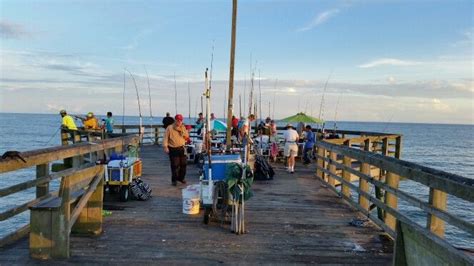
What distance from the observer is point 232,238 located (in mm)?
5766

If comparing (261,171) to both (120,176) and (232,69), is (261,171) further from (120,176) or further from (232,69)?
(120,176)

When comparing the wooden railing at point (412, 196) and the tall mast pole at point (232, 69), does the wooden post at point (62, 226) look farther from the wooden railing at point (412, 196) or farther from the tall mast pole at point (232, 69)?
the tall mast pole at point (232, 69)

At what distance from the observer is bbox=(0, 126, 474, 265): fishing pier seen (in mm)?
4415

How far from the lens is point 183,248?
17.4 feet

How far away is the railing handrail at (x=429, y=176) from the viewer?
3840 mm

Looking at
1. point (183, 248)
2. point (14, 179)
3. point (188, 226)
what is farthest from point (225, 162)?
point (14, 179)

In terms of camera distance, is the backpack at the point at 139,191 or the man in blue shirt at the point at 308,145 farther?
the man in blue shirt at the point at 308,145

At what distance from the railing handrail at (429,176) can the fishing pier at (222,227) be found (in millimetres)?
12

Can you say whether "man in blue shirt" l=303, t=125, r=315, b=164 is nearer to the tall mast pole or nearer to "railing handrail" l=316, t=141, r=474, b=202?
the tall mast pole

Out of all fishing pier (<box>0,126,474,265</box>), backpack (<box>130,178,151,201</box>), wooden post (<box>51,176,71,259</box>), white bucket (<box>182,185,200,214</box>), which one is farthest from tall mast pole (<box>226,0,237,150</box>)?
wooden post (<box>51,176,71,259</box>)

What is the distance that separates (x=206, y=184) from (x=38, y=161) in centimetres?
240

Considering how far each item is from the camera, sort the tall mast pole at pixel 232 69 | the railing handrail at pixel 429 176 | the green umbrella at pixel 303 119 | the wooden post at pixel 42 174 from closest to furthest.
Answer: the railing handrail at pixel 429 176, the wooden post at pixel 42 174, the tall mast pole at pixel 232 69, the green umbrella at pixel 303 119

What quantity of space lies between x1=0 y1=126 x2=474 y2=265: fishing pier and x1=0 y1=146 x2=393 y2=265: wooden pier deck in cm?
1

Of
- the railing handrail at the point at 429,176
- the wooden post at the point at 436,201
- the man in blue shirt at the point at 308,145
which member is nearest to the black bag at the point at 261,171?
the railing handrail at the point at 429,176
